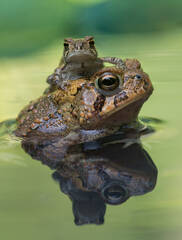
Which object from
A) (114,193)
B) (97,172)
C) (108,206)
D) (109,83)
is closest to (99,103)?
(109,83)

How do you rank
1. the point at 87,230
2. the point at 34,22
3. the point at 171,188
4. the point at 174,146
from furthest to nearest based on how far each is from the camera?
the point at 34,22
the point at 174,146
the point at 171,188
the point at 87,230

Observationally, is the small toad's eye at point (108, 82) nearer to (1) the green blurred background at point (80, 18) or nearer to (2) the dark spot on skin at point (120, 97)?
(2) the dark spot on skin at point (120, 97)

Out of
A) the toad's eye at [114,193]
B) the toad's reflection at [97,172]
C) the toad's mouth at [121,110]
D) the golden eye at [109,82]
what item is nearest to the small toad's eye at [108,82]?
the golden eye at [109,82]

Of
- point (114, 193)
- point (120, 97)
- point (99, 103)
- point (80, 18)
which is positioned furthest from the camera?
point (80, 18)

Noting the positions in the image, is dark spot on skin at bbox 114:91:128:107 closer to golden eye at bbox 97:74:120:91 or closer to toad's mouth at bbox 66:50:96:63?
golden eye at bbox 97:74:120:91

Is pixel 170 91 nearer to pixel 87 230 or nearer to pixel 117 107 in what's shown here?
pixel 117 107

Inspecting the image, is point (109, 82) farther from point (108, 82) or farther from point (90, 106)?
point (90, 106)

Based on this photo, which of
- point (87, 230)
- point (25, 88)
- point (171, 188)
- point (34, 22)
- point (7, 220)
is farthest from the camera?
point (34, 22)

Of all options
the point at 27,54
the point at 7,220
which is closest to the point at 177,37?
the point at 27,54
